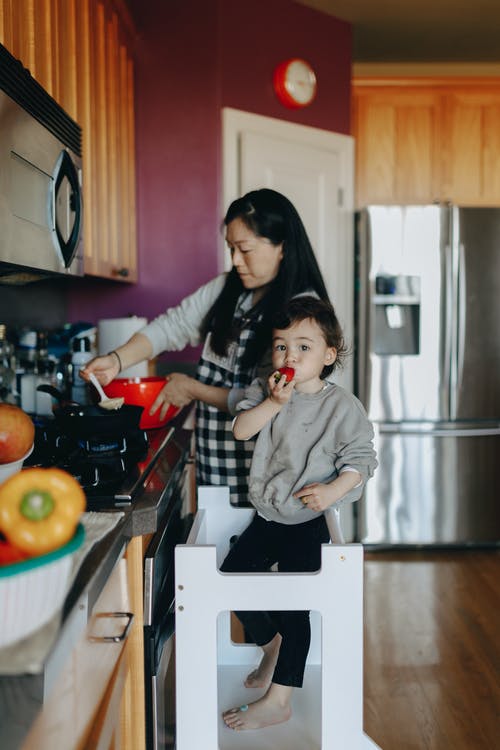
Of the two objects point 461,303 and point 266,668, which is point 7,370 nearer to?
point 266,668

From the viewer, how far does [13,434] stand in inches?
→ 47.0

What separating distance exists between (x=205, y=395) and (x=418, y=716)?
3.71 ft

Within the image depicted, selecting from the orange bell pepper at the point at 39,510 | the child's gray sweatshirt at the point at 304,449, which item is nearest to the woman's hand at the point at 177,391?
the child's gray sweatshirt at the point at 304,449

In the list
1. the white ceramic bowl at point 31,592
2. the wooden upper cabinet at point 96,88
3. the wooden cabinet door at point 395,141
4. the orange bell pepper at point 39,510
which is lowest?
the white ceramic bowl at point 31,592

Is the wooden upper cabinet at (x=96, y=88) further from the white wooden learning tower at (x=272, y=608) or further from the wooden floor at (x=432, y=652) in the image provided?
the wooden floor at (x=432, y=652)

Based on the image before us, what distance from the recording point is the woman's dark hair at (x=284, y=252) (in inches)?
69.1

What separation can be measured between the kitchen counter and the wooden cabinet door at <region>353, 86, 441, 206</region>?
11.0ft

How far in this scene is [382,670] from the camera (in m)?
2.40

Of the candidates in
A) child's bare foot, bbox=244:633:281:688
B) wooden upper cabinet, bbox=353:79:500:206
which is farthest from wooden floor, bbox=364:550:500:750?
wooden upper cabinet, bbox=353:79:500:206

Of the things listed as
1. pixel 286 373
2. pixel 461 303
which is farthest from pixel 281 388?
pixel 461 303

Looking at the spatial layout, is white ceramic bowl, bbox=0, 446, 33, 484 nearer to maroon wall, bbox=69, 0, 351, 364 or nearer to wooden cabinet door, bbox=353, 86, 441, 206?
maroon wall, bbox=69, 0, 351, 364

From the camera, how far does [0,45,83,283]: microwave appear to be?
1.24 m

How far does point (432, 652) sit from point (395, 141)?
9.55 feet

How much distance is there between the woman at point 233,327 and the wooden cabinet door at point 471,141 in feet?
9.16
